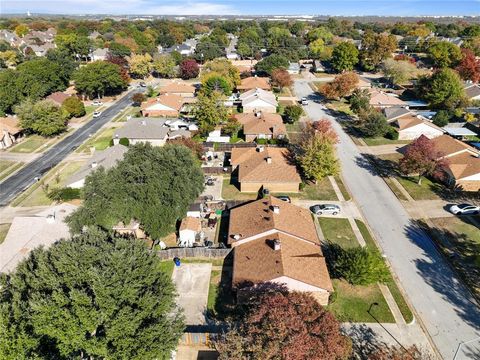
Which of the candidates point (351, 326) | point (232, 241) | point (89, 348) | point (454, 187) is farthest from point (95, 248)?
point (454, 187)

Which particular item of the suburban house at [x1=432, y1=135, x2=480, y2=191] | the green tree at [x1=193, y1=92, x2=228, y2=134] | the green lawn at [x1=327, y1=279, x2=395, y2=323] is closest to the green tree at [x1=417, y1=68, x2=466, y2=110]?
the suburban house at [x1=432, y1=135, x2=480, y2=191]

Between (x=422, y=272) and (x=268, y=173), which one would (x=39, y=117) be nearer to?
(x=268, y=173)

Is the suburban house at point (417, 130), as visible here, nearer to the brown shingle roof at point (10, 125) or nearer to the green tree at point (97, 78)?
the green tree at point (97, 78)

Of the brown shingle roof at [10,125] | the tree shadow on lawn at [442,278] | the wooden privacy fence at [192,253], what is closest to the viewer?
the tree shadow on lawn at [442,278]

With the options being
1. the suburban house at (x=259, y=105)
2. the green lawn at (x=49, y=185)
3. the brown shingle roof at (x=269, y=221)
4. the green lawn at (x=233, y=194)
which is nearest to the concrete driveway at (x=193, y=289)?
the brown shingle roof at (x=269, y=221)

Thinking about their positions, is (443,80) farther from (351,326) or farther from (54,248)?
(54,248)

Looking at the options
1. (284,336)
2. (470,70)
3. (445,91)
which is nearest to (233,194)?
(284,336)
